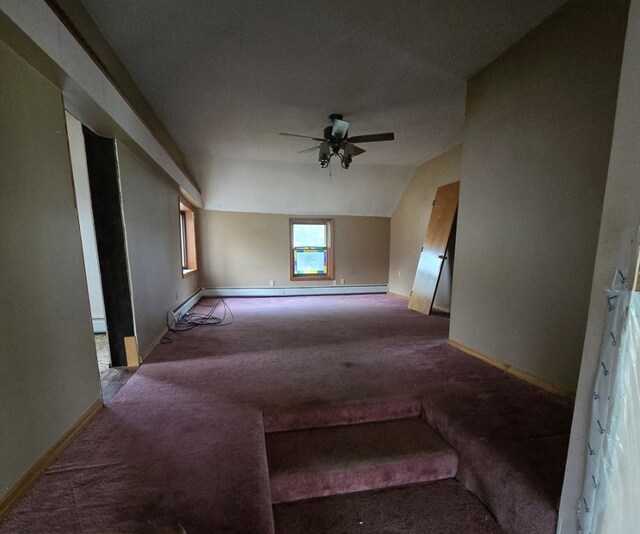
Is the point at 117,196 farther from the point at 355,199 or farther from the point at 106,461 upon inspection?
the point at 355,199

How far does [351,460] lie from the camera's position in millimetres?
1356

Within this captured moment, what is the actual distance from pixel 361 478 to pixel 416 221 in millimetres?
4472

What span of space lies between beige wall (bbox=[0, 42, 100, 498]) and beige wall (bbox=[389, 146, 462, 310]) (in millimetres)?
4363

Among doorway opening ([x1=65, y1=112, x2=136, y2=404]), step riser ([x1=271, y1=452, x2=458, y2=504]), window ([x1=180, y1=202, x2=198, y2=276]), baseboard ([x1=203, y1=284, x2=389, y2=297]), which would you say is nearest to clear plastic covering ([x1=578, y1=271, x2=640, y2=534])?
step riser ([x1=271, y1=452, x2=458, y2=504])

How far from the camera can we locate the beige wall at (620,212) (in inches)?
27.1

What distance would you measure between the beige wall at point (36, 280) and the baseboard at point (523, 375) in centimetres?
285

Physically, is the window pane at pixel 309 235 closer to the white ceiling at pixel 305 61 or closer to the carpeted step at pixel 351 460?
the white ceiling at pixel 305 61

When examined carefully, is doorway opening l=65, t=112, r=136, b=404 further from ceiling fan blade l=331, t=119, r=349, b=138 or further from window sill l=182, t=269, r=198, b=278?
ceiling fan blade l=331, t=119, r=349, b=138

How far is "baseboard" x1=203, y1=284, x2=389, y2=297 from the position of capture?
5.57 meters

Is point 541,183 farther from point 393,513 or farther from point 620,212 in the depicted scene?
point 393,513

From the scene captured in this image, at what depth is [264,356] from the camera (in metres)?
2.40

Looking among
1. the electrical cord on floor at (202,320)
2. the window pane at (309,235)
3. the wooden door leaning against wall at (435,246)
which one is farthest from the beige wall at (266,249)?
the wooden door leaning against wall at (435,246)

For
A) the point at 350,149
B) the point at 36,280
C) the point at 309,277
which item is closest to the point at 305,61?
the point at 350,149

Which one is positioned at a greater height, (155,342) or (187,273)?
(187,273)
